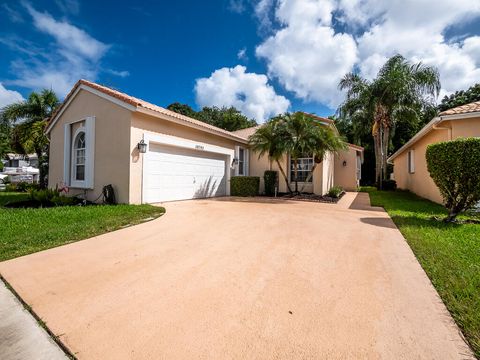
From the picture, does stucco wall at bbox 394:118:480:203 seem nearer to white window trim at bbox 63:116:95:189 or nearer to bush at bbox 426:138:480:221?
bush at bbox 426:138:480:221

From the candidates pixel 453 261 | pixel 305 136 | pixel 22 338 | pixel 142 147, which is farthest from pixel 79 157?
pixel 453 261

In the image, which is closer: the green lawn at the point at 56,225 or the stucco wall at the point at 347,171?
the green lawn at the point at 56,225

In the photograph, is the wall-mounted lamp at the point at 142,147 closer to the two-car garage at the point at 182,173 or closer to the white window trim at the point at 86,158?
the two-car garage at the point at 182,173

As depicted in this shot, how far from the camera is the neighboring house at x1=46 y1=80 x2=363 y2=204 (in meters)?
8.77

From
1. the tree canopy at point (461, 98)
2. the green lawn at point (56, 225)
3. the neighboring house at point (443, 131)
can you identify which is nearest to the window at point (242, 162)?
the green lawn at point (56, 225)

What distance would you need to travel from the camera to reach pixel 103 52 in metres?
12.0

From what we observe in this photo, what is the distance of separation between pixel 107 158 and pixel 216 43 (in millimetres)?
8375

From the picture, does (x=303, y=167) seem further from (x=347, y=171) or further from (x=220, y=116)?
(x=220, y=116)

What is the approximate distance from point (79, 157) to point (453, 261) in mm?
12852

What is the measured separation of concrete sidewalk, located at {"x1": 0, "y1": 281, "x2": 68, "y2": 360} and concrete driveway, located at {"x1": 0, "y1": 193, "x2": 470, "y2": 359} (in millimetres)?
96

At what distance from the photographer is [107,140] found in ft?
30.3

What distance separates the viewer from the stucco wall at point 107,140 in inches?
344

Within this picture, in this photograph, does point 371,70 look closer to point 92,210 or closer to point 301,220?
point 301,220

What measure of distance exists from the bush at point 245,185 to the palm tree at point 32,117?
1252cm
